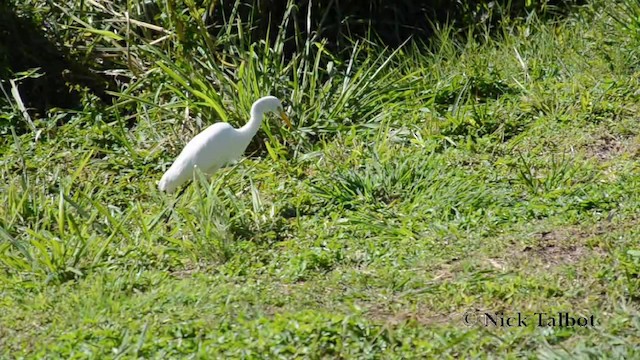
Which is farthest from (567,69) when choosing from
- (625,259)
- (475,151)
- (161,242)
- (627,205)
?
(161,242)

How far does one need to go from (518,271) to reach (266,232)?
4.50 feet

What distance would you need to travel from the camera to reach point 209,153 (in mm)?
6316

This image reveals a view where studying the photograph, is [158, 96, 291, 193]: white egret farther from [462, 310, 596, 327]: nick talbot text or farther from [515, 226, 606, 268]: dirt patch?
[462, 310, 596, 327]: nick talbot text

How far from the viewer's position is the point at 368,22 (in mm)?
8055

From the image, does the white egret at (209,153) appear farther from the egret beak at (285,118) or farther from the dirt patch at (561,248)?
the dirt patch at (561,248)

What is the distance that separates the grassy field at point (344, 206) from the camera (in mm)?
4574

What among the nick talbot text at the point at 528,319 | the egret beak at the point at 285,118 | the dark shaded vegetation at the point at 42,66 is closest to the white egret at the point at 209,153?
the egret beak at the point at 285,118

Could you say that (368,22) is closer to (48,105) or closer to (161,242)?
(48,105)

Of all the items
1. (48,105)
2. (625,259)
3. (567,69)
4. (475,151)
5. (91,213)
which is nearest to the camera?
(625,259)

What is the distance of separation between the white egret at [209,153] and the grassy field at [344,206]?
91mm

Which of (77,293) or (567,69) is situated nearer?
(77,293)

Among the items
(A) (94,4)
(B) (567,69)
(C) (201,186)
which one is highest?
(A) (94,4)

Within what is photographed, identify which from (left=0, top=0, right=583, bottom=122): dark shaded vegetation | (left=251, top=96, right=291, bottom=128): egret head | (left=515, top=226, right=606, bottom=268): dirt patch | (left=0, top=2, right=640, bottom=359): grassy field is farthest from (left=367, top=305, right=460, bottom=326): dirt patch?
(left=0, top=0, right=583, bottom=122): dark shaded vegetation

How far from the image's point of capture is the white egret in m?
6.31
